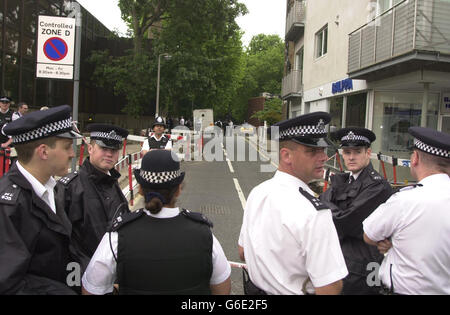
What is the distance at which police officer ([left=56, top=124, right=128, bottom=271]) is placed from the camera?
296 cm

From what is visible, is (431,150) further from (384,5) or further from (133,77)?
(133,77)

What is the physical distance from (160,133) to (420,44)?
23.2 ft

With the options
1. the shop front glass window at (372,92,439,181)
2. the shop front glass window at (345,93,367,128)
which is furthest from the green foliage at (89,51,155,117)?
the shop front glass window at (372,92,439,181)

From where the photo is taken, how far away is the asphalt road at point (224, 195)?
659cm

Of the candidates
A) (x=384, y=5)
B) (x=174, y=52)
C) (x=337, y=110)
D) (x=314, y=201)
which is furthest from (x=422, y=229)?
(x=174, y=52)

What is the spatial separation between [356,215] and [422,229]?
814 millimetres

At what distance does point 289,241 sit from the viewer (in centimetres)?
189

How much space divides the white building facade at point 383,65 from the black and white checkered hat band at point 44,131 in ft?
32.4

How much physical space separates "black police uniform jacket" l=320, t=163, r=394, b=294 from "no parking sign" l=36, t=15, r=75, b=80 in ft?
17.3

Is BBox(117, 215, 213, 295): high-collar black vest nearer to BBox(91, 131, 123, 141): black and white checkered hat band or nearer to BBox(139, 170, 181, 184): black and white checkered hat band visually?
BBox(139, 170, 181, 184): black and white checkered hat band

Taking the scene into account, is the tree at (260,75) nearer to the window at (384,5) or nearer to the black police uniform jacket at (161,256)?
the window at (384,5)

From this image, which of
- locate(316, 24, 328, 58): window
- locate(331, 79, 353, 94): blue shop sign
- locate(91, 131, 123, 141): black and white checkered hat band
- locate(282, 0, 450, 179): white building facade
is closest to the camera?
locate(91, 131, 123, 141): black and white checkered hat band

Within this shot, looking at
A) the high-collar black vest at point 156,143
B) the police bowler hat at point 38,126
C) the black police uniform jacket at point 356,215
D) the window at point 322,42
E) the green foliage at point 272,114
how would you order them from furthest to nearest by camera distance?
the green foliage at point 272,114 → the window at point 322,42 → the high-collar black vest at point 156,143 → the black police uniform jacket at point 356,215 → the police bowler hat at point 38,126

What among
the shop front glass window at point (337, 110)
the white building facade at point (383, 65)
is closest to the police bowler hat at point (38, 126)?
the white building facade at point (383, 65)
